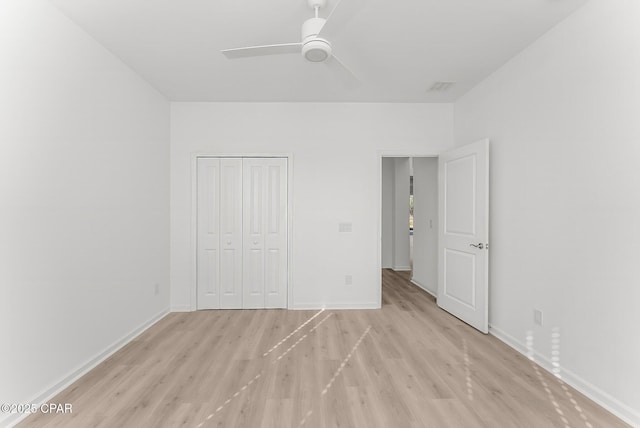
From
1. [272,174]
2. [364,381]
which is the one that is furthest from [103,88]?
[364,381]

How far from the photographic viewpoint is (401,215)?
7.29 m

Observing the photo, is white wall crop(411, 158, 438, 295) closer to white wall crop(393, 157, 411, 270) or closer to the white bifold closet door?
white wall crop(393, 157, 411, 270)

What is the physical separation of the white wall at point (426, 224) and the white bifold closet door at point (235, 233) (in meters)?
2.37

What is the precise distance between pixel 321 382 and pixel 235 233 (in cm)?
233

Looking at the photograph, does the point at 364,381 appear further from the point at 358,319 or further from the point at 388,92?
the point at 388,92

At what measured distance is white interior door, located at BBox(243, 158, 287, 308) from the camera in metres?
4.10

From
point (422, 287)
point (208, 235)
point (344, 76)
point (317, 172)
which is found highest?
point (344, 76)

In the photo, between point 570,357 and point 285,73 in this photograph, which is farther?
point 285,73

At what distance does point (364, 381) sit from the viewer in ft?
7.64

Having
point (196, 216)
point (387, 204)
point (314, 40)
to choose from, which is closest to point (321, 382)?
point (314, 40)

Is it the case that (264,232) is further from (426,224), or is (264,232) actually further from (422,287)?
(422,287)

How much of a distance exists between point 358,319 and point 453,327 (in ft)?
3.44

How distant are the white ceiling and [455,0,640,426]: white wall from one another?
0.36m

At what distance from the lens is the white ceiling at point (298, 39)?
224 centimetres
